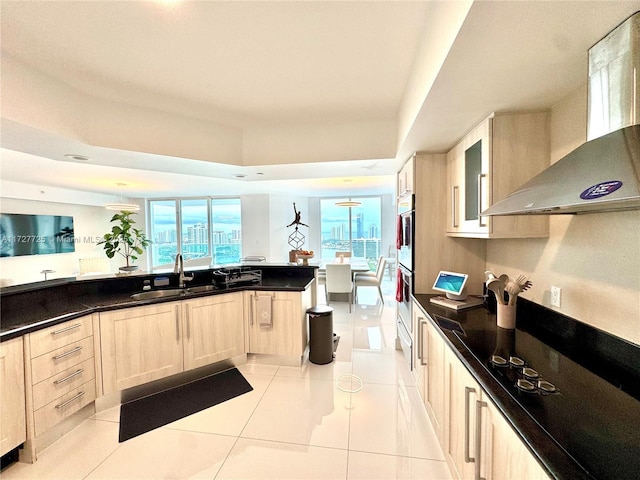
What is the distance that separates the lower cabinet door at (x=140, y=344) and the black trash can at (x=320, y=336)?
4.37 feet

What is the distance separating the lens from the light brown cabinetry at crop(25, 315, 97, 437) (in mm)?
1657

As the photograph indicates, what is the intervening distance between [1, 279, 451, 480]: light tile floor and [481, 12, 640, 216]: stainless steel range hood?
5.61 ft

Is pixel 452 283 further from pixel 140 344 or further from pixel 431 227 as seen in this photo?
pixel 140 344

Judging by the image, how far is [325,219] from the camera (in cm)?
830

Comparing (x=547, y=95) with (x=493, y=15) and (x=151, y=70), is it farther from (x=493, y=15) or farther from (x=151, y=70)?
(x=151, y=70)

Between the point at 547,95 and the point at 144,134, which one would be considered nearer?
the point at 547,95

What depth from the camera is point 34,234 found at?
551 cm

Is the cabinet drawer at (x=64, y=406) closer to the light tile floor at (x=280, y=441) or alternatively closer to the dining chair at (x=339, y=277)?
the light tile floor at (x=280, y=441)

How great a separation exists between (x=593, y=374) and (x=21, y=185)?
8538 millimetres

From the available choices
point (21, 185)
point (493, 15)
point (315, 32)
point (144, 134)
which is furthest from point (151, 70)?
point (21, 185)

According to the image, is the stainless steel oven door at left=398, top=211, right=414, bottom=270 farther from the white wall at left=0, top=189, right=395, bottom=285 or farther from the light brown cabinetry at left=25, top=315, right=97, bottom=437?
the white wall at left=0, top=189, right=395, bottom=285

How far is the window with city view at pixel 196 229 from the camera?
7793 mm

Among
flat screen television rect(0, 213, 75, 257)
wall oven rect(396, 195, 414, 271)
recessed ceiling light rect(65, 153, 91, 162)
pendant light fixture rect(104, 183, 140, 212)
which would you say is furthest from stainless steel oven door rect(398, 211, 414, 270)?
flat screen television rect(0, 213, 75, 257)

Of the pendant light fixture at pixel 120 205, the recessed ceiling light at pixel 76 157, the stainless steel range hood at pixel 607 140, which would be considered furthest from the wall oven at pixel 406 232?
the pendant light fixture at pixel 120 205
